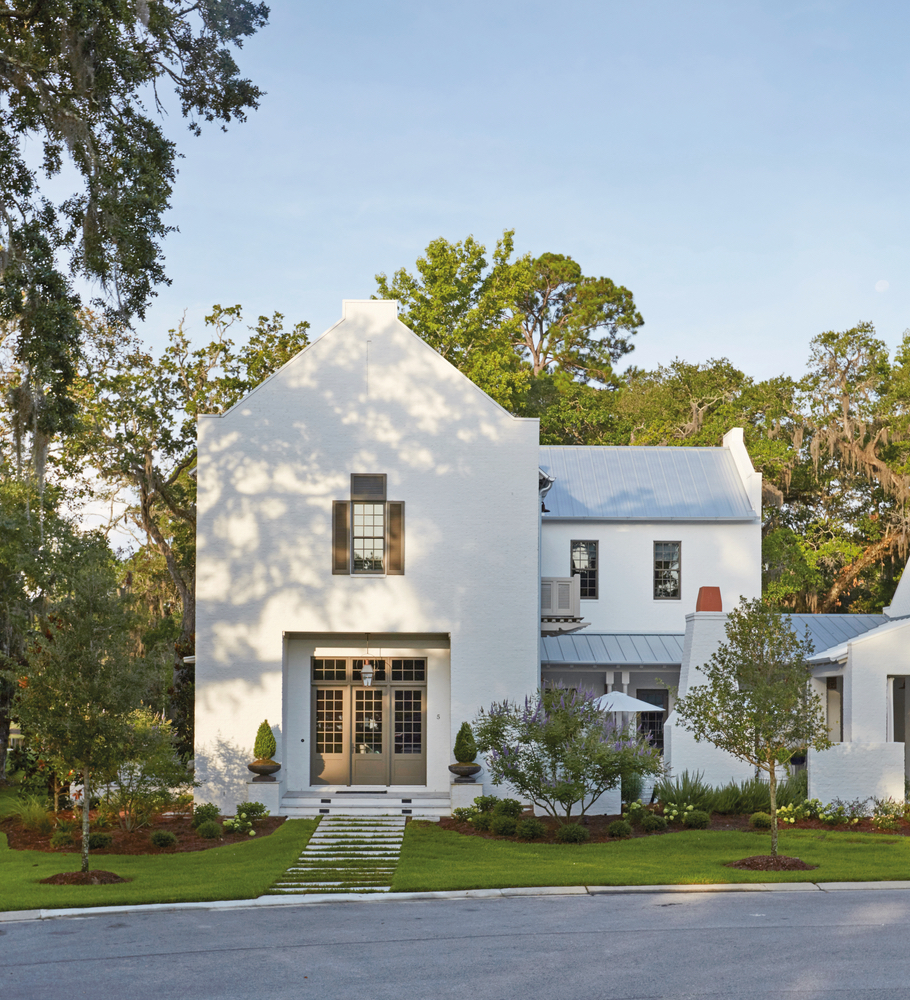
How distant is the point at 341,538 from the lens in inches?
926

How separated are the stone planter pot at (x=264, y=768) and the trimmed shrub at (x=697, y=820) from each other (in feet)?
27.2

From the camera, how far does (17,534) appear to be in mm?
27891

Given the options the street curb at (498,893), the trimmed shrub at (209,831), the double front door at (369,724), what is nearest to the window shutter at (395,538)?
the double front door at (369,724)

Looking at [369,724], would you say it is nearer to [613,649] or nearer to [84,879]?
[613,649]

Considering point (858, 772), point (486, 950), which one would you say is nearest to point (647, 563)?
point (858, 772)

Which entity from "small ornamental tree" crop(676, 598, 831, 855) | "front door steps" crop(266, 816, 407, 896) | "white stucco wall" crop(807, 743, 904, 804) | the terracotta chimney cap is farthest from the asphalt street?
the terracotta chimney cap

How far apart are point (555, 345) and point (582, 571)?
91.5ft

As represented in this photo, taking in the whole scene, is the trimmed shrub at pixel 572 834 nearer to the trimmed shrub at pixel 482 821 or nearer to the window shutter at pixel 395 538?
the trimmed shrub at pixel 482 821

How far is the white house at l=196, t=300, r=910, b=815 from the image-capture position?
23.2m

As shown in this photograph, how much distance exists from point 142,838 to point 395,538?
7815 mm

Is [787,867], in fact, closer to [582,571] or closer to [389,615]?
[389,615]

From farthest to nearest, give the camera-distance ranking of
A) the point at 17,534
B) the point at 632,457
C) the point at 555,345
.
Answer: the point at 555,345, the point at 632,457, the point at 17,534

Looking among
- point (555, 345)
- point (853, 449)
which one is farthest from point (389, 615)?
point (555, 345)

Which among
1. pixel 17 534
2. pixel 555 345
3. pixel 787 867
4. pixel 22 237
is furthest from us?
pixel 555 345
